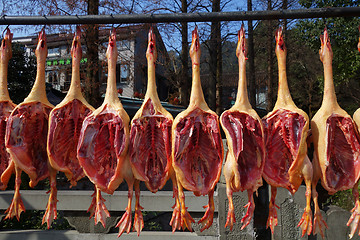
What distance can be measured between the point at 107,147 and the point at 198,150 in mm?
818

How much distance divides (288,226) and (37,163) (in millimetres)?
4638

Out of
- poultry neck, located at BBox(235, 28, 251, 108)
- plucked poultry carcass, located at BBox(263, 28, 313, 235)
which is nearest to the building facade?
poultry neck, located at BBox(235, 28, 251, 108)

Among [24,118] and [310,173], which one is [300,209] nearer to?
[310,173]

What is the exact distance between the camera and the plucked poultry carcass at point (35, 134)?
2617 mm

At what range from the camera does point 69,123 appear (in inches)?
108

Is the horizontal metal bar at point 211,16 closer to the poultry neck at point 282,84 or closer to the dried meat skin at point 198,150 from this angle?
the poultry neck at point 282,84

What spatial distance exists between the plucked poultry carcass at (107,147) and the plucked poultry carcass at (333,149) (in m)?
1.61

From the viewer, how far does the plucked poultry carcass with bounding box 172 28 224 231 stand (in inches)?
95.6

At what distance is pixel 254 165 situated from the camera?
2.46 meters

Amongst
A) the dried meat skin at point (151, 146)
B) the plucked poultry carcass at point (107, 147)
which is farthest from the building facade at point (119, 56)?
the dried meat skin at point (151, 146)

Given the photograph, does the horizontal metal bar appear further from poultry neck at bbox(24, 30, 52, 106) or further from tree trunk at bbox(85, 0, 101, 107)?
tree trunk at bbox(85, 0, 101, 107)

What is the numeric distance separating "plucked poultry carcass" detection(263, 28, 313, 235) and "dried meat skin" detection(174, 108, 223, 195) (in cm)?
45

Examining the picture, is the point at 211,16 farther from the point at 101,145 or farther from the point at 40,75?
the point at 40,75

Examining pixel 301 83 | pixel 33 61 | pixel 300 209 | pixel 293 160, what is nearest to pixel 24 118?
pixel 293 160
